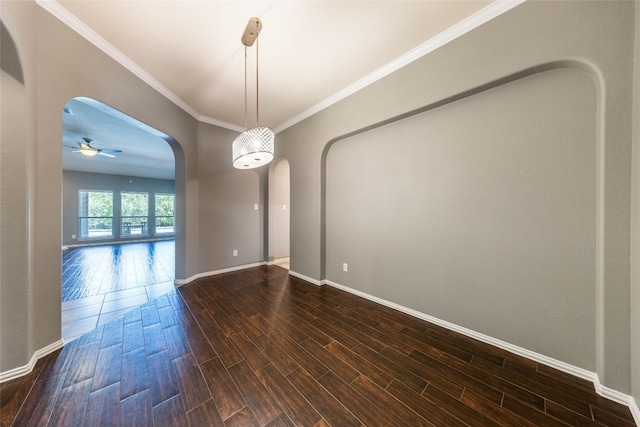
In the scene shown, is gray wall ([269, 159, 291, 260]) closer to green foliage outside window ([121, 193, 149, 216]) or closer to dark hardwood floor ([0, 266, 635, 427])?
A: dark hardwood floor ([0, 266, 635, 427])

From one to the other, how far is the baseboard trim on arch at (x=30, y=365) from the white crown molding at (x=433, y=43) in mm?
4054

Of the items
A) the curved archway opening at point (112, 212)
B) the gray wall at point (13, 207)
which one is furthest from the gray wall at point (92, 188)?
the gray wall at point (13, 207)

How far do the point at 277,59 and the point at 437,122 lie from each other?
1.94 metres

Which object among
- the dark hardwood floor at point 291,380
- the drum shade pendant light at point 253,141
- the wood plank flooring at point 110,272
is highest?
the drum shade pendant light at point 253,141

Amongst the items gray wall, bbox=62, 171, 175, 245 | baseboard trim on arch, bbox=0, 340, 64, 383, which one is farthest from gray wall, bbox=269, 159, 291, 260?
gray wall, bbox=62, 171, 175, 245

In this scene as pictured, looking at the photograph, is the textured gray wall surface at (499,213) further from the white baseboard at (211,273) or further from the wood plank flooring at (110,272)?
the wood plank flooring at (110,272)

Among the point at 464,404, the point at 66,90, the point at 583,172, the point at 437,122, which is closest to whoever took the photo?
the point at 464,404

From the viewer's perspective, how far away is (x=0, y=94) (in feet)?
4.82

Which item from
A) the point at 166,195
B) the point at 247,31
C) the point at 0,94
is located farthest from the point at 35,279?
the point at 166,195

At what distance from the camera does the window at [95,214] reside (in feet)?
25.0

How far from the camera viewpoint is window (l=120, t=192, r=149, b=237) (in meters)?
8.31

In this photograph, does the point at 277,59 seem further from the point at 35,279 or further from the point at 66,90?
the point at 35,279

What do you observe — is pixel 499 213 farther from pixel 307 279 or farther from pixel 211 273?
pixel 211 273

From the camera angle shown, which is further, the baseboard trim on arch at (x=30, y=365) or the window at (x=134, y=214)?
the window at (x=134, y=214)
